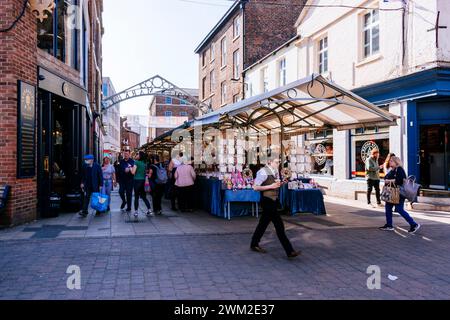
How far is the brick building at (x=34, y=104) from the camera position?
29.1 ft

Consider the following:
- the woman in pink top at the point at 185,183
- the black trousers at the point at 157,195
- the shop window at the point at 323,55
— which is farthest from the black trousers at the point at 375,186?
the black trousers at the point at 157,195

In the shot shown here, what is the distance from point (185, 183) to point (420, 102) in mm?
7365

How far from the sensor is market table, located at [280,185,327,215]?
10844 mm

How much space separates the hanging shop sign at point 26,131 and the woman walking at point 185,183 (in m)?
3.81

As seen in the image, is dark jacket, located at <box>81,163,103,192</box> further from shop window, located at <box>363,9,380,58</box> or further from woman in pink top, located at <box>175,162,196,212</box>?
shop window, located at <box>363,9,380,58</box>

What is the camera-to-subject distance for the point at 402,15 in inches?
491

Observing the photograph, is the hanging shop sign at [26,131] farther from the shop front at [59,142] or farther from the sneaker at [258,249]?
the sneaker at [258,249]

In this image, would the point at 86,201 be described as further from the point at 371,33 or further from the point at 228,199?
the point at 371,33

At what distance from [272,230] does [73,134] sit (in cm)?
767

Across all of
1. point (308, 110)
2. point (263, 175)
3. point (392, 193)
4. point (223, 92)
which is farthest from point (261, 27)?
point (263, 175)

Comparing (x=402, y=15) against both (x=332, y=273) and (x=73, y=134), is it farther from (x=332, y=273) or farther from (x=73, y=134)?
(x=73, y=134)

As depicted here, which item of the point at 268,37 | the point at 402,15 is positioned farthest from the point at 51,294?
the point at 268,37

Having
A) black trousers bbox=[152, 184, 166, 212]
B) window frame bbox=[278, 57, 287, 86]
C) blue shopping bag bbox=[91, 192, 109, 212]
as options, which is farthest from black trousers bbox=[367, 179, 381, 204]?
window frame bbox=[278, 57, 287, 86]

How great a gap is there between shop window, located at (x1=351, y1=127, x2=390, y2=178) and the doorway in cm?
117
